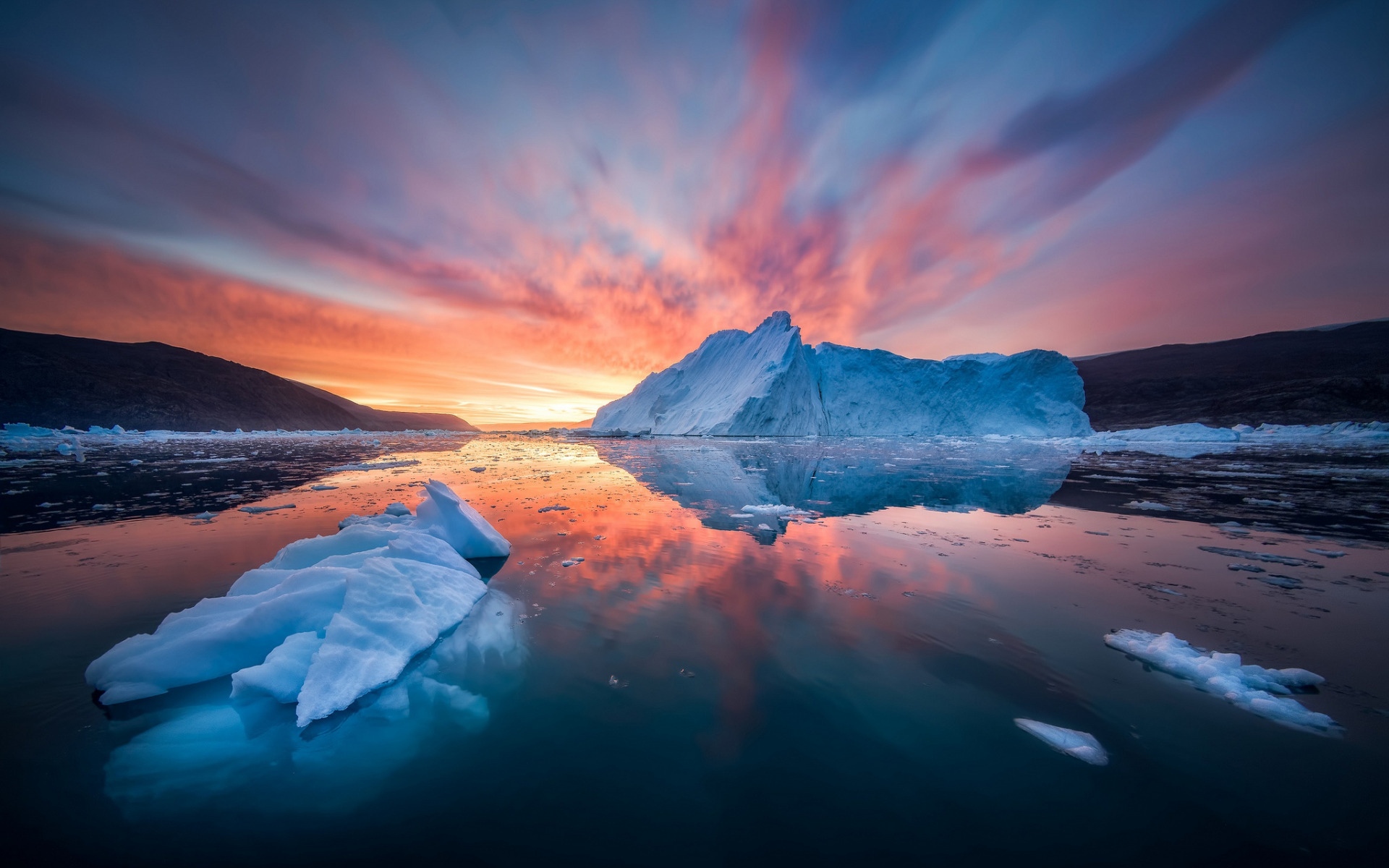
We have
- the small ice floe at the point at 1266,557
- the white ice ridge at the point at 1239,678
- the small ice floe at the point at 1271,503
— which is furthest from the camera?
the small ice floe at the point at 1271,503

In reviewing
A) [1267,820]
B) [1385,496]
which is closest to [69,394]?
[1267,820]

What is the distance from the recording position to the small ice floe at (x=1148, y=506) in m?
7.14

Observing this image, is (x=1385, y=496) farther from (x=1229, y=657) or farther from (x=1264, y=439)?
(x=1264, y=439)

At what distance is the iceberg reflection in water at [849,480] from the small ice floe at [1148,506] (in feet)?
4.06

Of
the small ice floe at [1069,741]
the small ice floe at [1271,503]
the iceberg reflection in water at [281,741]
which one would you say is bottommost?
the iceberg reflection in water at [281,741]

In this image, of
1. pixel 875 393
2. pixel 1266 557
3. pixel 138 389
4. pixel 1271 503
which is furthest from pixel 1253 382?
pixel 138 389

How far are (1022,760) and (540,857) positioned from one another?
2.11m

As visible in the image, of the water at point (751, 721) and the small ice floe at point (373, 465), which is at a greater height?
the small ice floe at point (373, 465)

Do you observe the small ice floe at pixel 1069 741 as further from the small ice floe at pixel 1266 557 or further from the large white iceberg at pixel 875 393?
the large white iceberg at pixel 875 393

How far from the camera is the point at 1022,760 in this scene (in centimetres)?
203

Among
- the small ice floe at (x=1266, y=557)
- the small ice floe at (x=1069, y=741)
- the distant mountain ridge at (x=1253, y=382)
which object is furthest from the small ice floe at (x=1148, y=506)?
the distant mountain ridge at (x=1253, y=382)

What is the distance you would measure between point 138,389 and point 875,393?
92474mm

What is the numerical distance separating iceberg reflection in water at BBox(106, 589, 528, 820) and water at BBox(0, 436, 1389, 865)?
0.01m

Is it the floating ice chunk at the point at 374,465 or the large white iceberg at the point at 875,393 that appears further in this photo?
the large white iceberg at the point at 875,393
